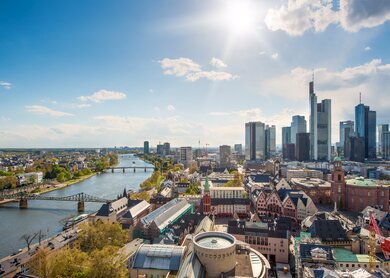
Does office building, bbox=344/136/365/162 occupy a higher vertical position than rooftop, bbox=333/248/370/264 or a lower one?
higher

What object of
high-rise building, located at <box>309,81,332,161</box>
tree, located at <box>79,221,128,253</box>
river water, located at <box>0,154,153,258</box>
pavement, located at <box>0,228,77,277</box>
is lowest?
river water, located at <box>0,154,153,258</box>

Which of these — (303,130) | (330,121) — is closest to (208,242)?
(330,121)

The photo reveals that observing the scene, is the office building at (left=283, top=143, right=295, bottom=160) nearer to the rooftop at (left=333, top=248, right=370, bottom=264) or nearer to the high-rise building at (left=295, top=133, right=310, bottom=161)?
the high-rise building at (left=295, top=133, right=310, bottom=161)

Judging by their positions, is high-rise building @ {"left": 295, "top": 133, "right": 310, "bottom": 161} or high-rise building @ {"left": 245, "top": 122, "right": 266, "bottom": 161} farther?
high-rise building @ {"left": 245, "top": 122, "right": 266, "bottom": 161}

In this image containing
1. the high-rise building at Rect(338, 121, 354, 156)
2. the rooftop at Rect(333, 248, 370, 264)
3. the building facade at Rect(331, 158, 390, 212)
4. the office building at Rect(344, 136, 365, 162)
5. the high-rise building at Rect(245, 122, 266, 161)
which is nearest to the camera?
the rooftop at Rect(333, 248, 370, 264)

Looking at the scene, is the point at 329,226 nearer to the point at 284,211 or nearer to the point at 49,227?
the point at 284,211

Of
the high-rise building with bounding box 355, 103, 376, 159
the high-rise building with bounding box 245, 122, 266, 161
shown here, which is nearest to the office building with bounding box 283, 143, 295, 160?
the high-rise building with bounding box 245, 122, 266, 161

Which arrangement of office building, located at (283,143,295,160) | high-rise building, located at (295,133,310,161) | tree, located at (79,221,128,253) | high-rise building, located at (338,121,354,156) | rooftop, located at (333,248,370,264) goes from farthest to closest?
high-rise building, located at (338,121,354,156) < office building, located at (283,143,295,160) < high-rise building, located at (295,133,310,161) < tree, located at (79,221,128,253) < rooftop, located at (333,248,370,264)
